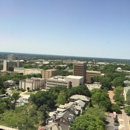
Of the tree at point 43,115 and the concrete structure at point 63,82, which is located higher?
the concrete structure at point 63,82

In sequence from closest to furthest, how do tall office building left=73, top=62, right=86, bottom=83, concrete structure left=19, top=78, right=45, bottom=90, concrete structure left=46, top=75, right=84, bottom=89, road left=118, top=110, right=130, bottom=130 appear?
road left=118, top=110, right=130, bottom=130, concrete structure left=19, top=78, right=45, bottom=90, concrete structure left=46, top=75, right=84, bottom=89, tall office building left=73, top=62, right=86, bottom=83

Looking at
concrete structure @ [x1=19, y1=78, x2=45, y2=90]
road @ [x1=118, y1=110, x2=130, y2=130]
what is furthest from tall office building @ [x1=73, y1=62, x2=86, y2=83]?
road @ [x1=118, y1=110, x2=130, y2=130]

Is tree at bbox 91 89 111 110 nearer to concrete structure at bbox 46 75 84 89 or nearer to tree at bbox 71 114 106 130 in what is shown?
tree at bbox 71 114 106 130

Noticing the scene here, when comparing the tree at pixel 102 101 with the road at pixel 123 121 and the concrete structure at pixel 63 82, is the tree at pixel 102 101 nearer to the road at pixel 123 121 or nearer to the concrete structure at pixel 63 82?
the road at pixel 123 121

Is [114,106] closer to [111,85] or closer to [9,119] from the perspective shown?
[9,119]

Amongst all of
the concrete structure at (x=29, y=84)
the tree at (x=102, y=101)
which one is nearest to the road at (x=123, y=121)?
the tree at (x=102, y=101)

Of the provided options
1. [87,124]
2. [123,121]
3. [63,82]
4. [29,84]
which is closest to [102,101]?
[123,121]

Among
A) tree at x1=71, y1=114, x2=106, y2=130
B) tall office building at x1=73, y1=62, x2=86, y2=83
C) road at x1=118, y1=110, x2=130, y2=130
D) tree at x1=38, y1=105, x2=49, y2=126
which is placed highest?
tall office building at x1=73, y1=62, x2=86, y2=83

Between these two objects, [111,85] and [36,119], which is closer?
[36,119]

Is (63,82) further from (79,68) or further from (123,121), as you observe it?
(123,121)

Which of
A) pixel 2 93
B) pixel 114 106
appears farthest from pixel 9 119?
pixel 2 93

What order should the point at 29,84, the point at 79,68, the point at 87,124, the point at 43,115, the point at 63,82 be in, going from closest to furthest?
the point at 87,124, the point at 43,115, the point at 29,84, the point at 63,82, the point at 79,68
